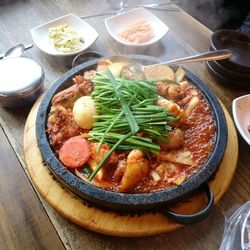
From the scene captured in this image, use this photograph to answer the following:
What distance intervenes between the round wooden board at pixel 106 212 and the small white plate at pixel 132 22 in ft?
4.88

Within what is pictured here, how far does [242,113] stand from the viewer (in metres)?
2.38

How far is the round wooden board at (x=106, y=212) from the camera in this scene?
5.63ft

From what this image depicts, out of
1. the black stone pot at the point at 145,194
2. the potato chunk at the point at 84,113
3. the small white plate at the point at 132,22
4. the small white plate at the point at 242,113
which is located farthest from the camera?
the small white plate at the point at 132,22

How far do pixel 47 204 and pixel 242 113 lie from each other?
1.59m

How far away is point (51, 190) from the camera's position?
1.87m

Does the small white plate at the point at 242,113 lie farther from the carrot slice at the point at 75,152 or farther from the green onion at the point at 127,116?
the carrot slice at the point at 75,152

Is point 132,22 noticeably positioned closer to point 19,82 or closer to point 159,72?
point 159,72

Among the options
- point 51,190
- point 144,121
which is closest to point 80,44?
point 144,121

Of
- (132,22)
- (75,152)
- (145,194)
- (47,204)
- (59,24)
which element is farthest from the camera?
(132,22)

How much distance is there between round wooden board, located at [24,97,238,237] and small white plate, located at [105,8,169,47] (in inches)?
58.6

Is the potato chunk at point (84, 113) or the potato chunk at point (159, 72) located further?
the potato chunk at point (159, 72)

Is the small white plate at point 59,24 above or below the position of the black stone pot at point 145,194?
above

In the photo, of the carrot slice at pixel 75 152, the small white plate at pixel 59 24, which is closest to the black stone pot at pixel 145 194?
the carrot slice at pixel 75 152

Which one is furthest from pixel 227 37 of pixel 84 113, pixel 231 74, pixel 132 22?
pixel 84 113
